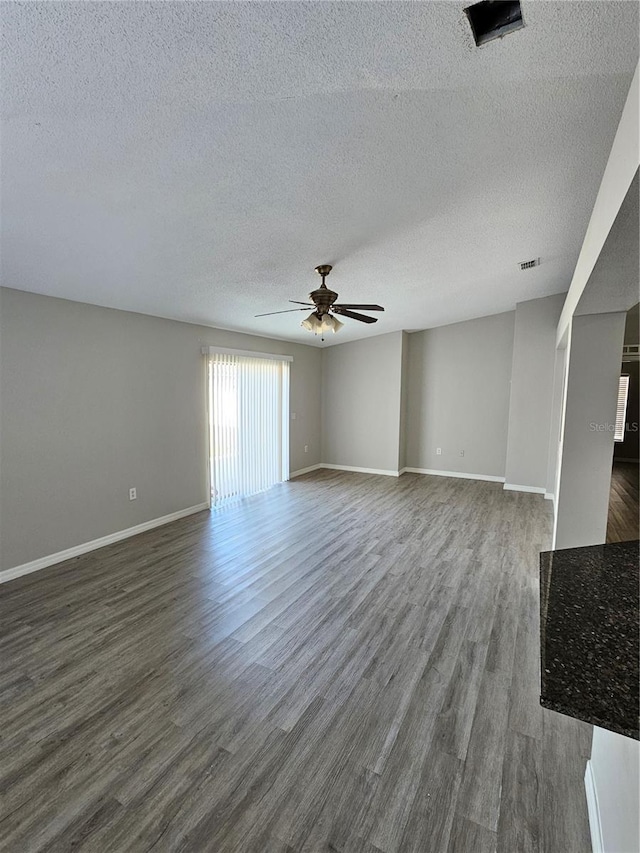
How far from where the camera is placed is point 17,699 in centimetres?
192

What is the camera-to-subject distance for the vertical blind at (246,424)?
5086 mm

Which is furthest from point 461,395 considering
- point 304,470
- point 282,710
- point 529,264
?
point 282,710

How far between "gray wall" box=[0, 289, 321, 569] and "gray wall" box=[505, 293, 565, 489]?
4533 mm

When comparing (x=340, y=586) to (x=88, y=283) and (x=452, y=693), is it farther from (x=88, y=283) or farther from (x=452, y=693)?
(x=88, y=283)

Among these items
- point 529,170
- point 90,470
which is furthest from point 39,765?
point 529,170

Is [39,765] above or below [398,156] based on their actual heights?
below

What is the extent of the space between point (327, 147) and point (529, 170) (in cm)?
119

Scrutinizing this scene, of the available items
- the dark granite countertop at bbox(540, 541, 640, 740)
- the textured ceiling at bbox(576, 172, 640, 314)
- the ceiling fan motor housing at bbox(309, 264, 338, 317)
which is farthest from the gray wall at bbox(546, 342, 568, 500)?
the dark granite countertop at bbox(540, 541, 640, 740)

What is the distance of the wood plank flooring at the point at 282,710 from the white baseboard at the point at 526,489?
2583mm

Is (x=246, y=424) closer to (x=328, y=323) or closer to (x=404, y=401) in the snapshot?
(x=328, y=323)

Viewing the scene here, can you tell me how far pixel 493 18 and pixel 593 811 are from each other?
2.69m

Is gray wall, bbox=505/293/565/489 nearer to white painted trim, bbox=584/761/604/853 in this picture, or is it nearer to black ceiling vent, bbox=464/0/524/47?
white painted trim, bbox=584/761/604/853

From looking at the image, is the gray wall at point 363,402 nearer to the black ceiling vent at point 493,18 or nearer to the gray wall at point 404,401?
the gray wall at point 404,401

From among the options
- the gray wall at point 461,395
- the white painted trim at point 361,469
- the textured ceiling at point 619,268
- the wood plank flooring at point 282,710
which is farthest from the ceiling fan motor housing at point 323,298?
the white painted trim at point 361,469
